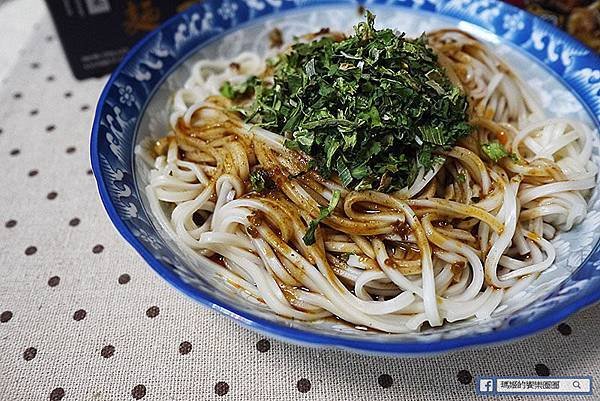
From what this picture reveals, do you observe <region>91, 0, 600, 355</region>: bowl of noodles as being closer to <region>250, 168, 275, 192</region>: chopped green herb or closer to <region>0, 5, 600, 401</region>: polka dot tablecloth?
<region>250, 168, 275, 192</region>: chopped green herb

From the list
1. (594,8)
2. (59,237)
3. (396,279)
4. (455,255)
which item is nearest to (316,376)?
(396,279)

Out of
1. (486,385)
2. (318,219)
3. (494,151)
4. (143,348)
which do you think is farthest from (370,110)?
(143,348)

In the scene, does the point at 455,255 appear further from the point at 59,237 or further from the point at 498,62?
the point at 59,237

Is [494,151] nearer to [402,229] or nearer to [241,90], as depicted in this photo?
[402,229]

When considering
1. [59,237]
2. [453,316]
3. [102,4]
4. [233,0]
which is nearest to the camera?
[453,316]

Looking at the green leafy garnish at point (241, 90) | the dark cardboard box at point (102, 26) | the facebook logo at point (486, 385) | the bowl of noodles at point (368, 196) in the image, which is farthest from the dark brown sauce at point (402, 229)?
the dark cardboard box at point (102, 26)

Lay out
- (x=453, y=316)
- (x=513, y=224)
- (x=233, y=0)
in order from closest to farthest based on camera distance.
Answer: (x=453, y=316) < (x=513, y=224) < (x=233, y=0)
